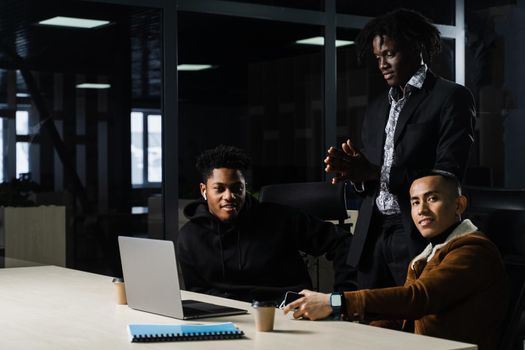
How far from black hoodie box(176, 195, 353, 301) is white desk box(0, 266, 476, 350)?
0.54 m

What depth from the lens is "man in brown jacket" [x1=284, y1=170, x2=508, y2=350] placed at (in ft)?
7.64

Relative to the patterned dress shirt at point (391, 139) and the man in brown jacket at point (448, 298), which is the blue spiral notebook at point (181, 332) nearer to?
the man in brown jacket at point (448, 298)

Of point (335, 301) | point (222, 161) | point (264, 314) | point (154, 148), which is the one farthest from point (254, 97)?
Answer: point (264, 314)

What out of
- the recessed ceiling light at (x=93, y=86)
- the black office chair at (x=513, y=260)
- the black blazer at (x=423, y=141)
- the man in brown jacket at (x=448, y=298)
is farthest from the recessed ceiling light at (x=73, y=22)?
the black office chair at (x=513, y=260)

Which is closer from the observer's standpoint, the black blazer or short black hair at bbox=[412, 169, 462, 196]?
short black hair at bbox=[412, 169, 462, 196]

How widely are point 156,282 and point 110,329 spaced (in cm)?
20

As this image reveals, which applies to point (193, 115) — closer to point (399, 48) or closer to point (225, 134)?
point (225, 134)

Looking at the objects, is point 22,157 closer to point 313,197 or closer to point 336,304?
point 313,197

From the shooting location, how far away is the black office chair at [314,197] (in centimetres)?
411

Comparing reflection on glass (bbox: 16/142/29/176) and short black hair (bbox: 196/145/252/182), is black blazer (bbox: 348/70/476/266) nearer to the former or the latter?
short black hair (bbox: 196/145/252/182)

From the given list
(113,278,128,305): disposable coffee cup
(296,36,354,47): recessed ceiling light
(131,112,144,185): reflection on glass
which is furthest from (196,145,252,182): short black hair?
(296,36,354,47): recessed ceiling light

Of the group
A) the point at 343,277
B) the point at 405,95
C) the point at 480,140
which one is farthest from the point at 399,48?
the point at 480,140

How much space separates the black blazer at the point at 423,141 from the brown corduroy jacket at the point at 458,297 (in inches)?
19.0

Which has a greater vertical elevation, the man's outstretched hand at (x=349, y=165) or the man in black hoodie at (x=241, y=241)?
the man's outstretched hand at (x=349, y=165)
